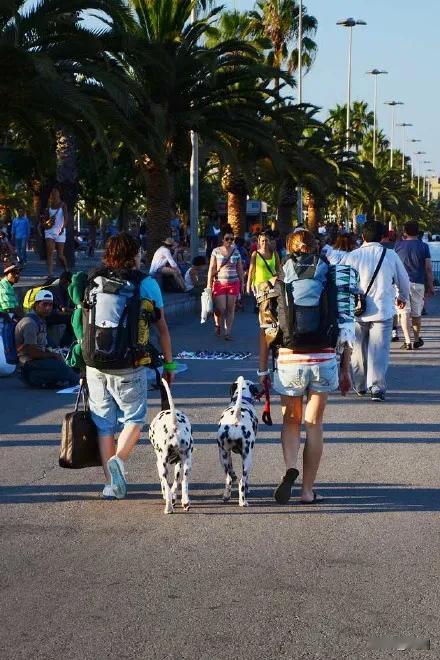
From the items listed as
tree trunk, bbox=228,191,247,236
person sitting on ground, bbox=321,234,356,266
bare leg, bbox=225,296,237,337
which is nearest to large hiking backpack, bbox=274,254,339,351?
person sitting on ground, bbox=321,234,356,266

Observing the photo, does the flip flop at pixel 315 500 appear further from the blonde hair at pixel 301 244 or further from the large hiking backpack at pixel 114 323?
the blonde hair at pixel 301 244

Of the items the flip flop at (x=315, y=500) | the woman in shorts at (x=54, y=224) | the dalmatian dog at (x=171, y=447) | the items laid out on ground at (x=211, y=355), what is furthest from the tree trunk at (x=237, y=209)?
the dalmatian dog at (x=171, y=447)

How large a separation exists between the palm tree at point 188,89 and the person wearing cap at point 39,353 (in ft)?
45.0

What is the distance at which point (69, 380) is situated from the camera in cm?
1506

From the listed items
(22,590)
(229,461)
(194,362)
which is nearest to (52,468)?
(229,461)

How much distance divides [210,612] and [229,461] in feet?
8.15

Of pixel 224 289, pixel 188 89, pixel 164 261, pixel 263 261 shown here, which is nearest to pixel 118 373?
pixel 263 261

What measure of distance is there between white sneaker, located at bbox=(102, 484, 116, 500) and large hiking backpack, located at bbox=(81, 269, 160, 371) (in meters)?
0.85

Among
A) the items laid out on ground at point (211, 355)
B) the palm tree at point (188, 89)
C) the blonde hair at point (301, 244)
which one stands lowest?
the items laid out on ground at point (211, 355)

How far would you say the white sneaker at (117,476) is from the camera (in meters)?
8.16

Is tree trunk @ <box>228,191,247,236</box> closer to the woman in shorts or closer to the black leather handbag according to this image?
the woman in shorts

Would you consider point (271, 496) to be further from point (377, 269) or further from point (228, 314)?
point (228, 314)

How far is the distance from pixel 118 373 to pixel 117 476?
652 mm

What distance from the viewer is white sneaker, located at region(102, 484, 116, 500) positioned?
8.45 metres
